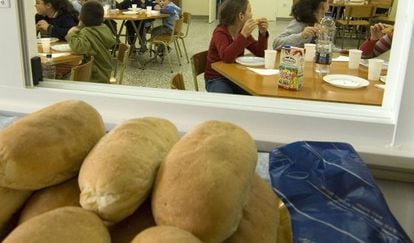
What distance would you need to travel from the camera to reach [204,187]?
43 cm

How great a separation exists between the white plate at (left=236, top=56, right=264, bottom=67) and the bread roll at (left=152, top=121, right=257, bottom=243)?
190cm

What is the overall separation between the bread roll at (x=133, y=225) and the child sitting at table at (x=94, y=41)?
2.53 metres

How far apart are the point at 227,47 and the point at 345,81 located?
2.65ft

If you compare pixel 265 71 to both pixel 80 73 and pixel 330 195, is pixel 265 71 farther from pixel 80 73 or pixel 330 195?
pixel 330 195

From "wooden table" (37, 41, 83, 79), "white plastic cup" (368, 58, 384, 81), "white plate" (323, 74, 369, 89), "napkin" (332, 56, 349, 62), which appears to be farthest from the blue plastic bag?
"wooden table" (37, 41, 83, 79)

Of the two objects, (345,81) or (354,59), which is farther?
(354,59)

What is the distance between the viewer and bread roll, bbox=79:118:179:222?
1.44 feet

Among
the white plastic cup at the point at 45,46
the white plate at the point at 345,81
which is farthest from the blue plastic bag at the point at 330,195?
the white plastic cup at the point at 45,46

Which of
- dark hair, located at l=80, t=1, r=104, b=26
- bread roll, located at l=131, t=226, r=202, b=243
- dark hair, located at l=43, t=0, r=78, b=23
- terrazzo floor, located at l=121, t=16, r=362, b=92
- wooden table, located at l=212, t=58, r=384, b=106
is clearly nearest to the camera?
bread roll, located at l=131, t=226, r=202, b=243

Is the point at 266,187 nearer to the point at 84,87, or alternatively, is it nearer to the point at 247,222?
the point at 247,222

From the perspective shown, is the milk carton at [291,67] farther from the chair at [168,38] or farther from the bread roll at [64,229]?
the chair at [168,38]

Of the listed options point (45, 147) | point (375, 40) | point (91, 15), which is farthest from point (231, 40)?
point (45, 147)

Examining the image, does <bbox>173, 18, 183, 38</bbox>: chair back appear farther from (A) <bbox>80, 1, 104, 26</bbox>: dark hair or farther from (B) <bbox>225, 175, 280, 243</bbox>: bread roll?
(B) <bbox>225, 175, 280, 243</bbox>: bread roll

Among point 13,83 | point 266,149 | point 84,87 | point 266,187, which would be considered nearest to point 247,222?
point 266,187
